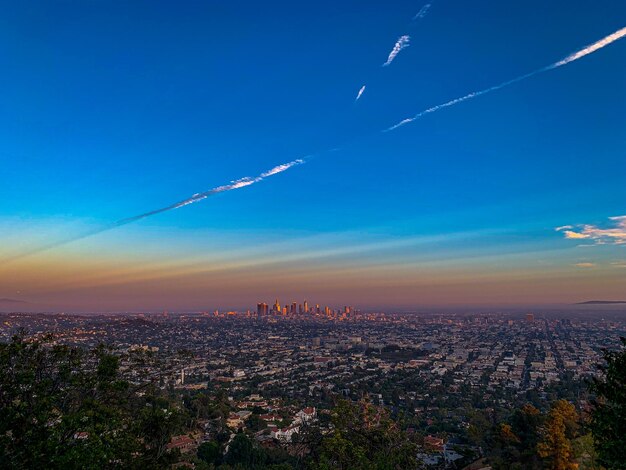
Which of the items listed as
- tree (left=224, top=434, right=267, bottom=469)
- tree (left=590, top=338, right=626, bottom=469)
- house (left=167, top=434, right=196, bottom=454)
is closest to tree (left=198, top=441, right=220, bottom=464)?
tree (left=224, top=434, right=267, bottom=469)

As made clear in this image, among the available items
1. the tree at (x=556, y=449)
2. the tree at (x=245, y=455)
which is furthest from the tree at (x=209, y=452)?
the tree at (x=556, y=449)

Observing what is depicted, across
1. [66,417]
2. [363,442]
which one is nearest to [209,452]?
[363,442]

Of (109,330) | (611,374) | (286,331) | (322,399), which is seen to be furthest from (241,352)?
(611,374)

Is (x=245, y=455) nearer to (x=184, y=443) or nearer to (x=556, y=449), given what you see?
(x=184, y=443)

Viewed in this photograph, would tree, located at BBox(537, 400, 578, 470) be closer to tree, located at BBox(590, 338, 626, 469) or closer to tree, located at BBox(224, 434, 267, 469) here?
tree, located at BBox(590, 338, 626, 469)

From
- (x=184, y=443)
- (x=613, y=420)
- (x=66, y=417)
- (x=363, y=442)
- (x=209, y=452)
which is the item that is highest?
(x=66, y=417)

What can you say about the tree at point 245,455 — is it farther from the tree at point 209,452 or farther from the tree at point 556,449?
the tree at point 556,449

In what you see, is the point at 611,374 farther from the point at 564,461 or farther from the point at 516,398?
the point at 516,398
